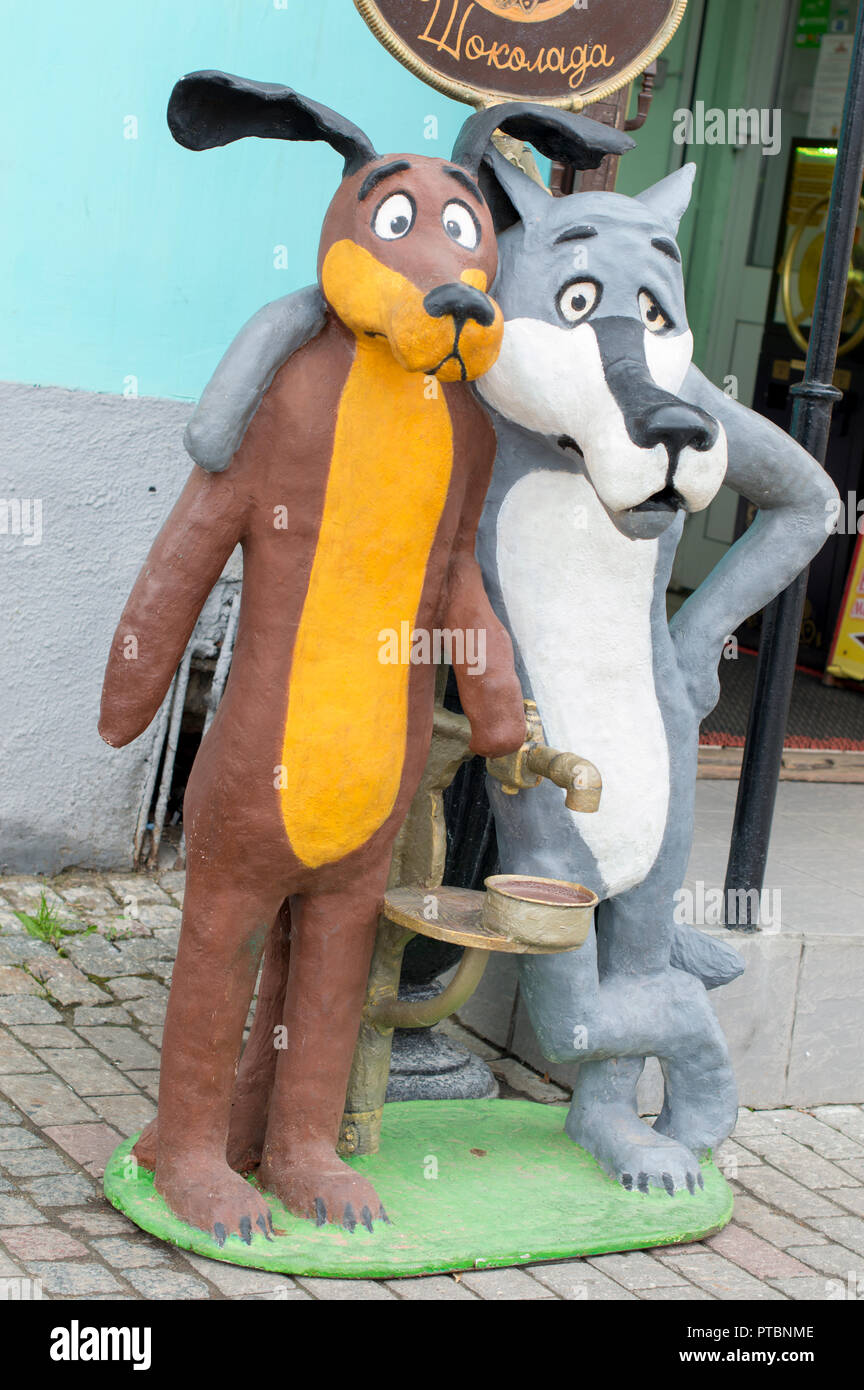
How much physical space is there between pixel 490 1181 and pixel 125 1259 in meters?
0.74

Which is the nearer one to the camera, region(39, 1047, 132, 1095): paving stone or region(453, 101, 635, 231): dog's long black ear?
region(453, 101, 635, 231): dog's long black ear

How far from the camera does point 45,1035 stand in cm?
402

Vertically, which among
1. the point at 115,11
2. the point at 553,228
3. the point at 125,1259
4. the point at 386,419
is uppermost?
the point at 115,11

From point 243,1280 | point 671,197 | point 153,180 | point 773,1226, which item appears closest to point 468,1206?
point 243,1280

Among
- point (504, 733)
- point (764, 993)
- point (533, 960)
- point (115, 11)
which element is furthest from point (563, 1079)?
point (115, 11)

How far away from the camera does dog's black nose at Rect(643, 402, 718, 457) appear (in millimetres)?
2861

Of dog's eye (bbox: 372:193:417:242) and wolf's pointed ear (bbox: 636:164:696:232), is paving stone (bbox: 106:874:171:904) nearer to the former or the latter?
wolf's pointed ear (bbox: 636:164:696:232)

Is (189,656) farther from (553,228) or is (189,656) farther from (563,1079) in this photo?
(553,228)

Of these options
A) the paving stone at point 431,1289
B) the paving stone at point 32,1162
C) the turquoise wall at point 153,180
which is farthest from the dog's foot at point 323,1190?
the turquoise wall at point 153,180

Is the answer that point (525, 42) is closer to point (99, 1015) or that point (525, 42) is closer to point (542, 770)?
point (542, 770)

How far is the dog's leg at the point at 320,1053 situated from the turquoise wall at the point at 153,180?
2.33 meters

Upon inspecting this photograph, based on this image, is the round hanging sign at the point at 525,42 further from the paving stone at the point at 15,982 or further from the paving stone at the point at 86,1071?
the paving stone at the point at 15,982

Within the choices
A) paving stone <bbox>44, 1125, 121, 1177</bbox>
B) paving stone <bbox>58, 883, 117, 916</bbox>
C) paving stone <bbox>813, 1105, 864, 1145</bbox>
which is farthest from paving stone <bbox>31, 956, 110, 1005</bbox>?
paving stone <bbox>813, 1105, 864, 1145</bbox>

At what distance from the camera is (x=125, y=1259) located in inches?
119
